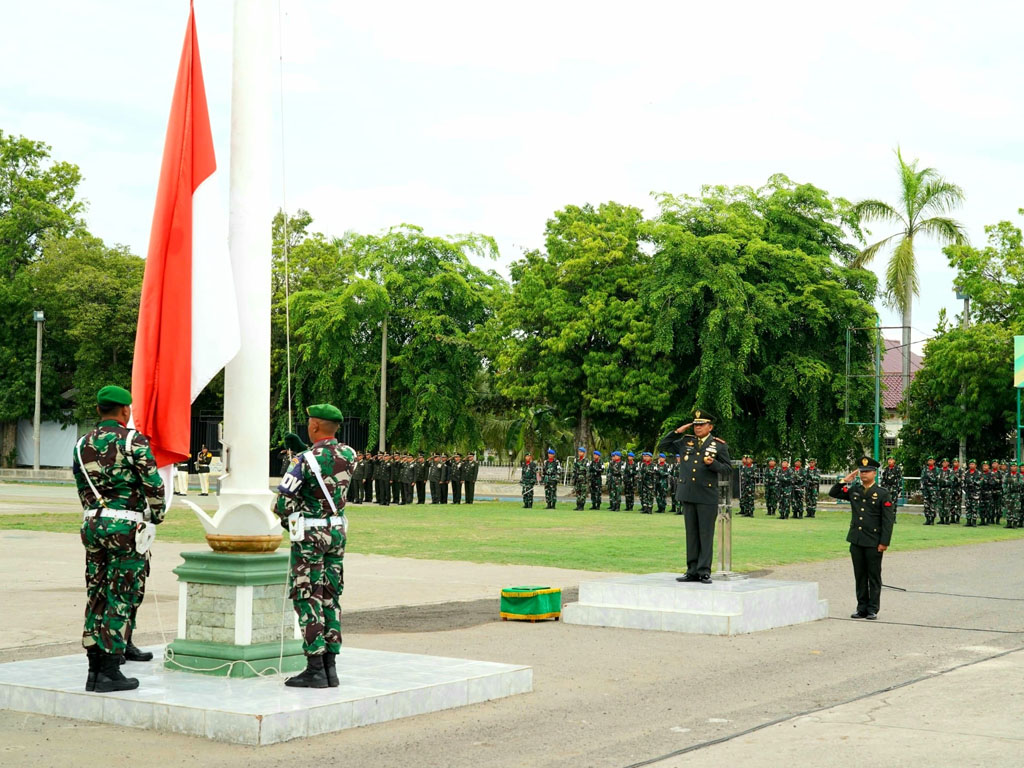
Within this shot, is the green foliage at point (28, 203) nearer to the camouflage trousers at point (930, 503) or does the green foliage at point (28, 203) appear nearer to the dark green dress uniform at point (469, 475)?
the dark green dress uniform at point (469, 475)

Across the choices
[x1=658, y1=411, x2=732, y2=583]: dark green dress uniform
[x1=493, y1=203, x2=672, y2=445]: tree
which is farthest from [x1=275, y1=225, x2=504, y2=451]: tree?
[x1=658, y1=411, x2=732, y2=583]: dark green dress uniform

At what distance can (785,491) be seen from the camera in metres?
37.2

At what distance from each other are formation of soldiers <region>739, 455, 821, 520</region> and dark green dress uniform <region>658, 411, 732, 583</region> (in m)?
24.0

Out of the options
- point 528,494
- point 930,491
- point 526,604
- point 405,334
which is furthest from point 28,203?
point 526,604

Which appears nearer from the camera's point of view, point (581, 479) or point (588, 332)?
point (581, 479)

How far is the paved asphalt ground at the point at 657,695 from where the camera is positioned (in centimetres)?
682

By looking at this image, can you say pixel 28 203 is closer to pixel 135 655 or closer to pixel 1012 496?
pixel 1012 496

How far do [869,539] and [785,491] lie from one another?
78.9 feet

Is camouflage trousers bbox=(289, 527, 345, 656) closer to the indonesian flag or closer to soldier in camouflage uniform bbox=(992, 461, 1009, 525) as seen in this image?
the indonesian flag

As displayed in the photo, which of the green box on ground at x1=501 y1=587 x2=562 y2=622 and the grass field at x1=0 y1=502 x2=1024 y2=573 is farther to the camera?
the grass field at x1=0 y1=502 x2=1024 y2=573

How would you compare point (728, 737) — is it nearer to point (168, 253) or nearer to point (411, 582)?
point (168, 253)

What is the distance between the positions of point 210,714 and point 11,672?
2126 mm

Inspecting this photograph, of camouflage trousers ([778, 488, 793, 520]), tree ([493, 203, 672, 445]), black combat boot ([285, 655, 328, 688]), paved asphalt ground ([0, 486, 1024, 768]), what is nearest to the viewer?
paved asphalt ground ([0, 486, 1024, 768])

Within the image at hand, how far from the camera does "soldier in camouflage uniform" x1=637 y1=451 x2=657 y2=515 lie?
38000 mm
